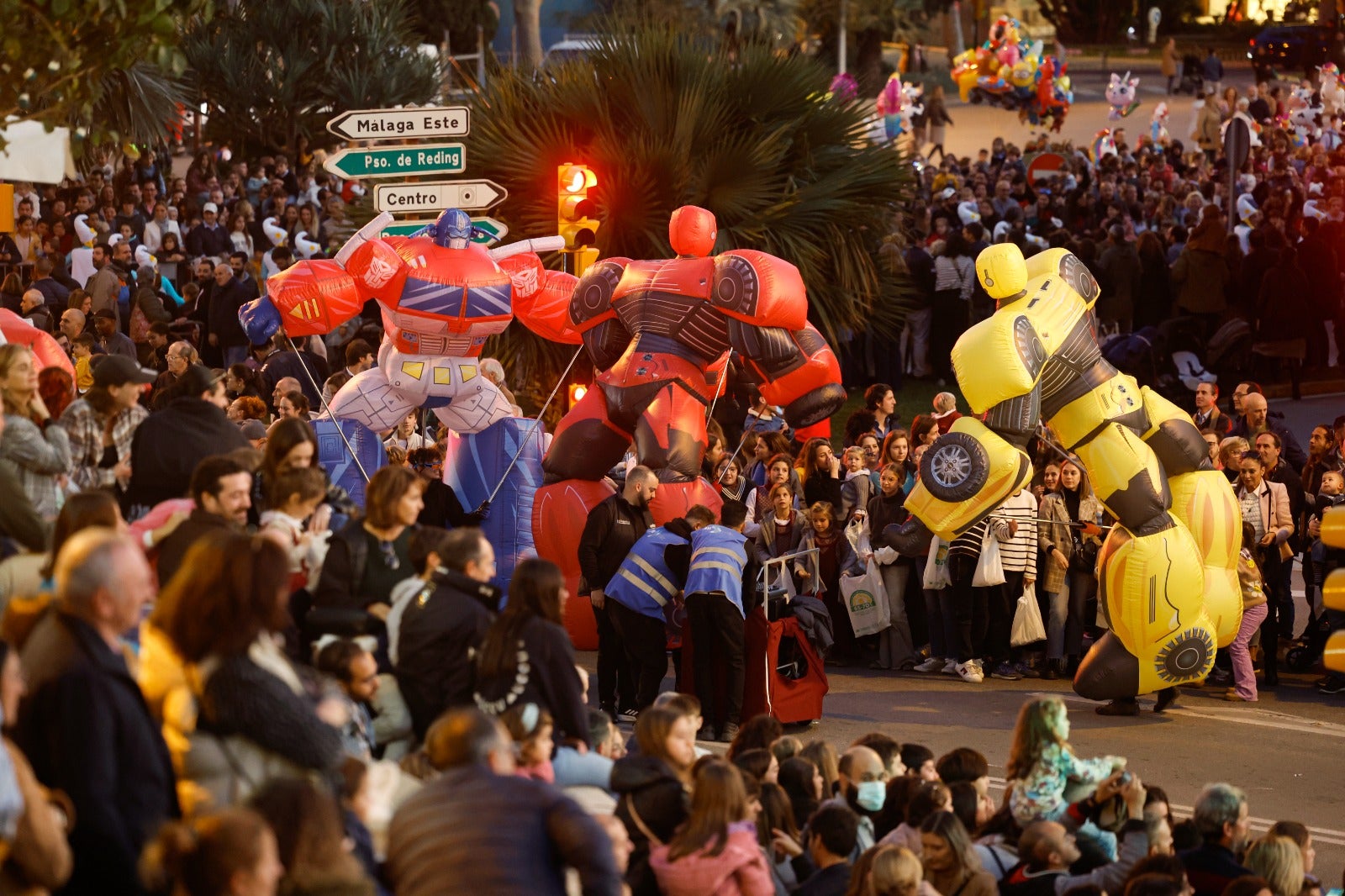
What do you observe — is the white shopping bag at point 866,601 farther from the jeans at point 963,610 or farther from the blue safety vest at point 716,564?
the blue safety vest at point 716,564

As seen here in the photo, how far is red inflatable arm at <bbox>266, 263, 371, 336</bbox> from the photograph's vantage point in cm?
1149

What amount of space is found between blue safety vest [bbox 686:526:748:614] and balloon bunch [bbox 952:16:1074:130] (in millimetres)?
28266

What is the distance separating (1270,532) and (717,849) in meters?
6.64

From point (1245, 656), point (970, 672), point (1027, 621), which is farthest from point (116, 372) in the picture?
point (1245, 656)

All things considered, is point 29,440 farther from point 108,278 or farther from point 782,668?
point 108,278

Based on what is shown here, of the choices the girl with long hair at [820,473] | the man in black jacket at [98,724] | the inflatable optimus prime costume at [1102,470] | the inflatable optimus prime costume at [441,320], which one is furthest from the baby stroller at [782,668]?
the man in black jacket at [98,724]

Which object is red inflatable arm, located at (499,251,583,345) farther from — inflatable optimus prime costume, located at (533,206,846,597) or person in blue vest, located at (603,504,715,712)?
person in blue vest, located at (603,504,715,712)

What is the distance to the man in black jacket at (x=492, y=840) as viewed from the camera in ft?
15.1

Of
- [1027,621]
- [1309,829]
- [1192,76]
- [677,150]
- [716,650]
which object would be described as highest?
[1192,76]

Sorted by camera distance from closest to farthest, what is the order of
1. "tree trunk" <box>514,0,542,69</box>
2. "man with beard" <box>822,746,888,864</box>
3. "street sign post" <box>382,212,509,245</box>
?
"man with beard" <box>822,746,888,864</box>, "street sign post" <box>382,212,509,245</box>, "tree trunk" <box>514,0,542,69</box>

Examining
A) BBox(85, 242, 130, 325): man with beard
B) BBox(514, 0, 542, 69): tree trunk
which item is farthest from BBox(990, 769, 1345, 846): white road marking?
BBox(514, 0, 542, 69): tree trunk

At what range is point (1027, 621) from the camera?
11469 mm

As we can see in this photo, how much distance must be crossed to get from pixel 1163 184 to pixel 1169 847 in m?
19.9

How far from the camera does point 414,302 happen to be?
37.0 feet
